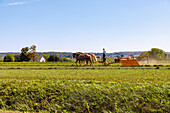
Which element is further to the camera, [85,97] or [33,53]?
[33,53]

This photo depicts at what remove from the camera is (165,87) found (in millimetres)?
9711

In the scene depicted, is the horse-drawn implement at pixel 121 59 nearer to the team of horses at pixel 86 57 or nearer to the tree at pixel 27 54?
the team of horses at pixel 86 57

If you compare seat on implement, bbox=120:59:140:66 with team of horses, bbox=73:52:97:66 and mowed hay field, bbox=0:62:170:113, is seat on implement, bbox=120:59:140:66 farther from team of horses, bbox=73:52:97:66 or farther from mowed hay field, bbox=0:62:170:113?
mowed hay field, bbox=0:62:170:113

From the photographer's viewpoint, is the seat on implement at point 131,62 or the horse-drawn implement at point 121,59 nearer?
the seat on implement at point 131,62

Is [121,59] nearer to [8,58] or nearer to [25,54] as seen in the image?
[25,54]

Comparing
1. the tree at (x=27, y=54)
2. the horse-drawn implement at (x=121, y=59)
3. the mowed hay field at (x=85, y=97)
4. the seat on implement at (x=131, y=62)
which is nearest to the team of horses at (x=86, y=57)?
the horse-drawn implement at (x=121, y=59)

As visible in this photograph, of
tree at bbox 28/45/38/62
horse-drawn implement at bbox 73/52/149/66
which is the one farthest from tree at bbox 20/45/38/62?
horse-drawn implement at bbox 73/52/149/66

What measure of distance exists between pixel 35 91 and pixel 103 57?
2032 centimetres

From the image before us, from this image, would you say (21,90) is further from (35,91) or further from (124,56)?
(124,56)

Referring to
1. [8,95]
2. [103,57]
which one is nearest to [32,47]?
[103,57]

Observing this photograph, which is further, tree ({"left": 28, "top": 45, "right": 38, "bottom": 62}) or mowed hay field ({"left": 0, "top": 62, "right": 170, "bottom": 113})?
tree ({"left": 28, "top": 45, "right": 38, "bottom": 62})

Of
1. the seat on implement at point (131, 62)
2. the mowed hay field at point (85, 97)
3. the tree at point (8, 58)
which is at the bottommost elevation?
the mowed hay field at point (85, 97)

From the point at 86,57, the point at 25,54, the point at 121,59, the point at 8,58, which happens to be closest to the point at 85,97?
the point at 86,57

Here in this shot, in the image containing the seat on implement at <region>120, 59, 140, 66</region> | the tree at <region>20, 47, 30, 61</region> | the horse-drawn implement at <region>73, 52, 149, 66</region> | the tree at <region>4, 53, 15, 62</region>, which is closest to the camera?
the seat on implement at <region>120, 59, 140, 66</region>
